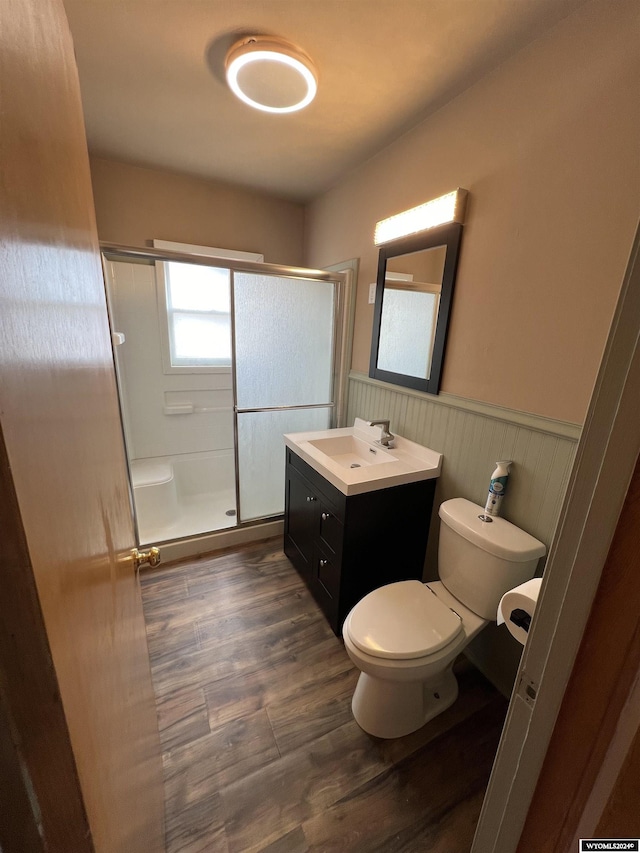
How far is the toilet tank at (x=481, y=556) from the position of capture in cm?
123

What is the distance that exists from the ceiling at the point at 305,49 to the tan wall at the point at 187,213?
0.69 ft

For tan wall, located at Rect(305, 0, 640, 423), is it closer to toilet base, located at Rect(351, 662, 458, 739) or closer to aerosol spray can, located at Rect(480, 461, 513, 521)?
aerosol spray can, located at Rect(480, 461, 513, 521)

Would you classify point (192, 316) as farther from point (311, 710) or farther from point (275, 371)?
point (311, 710)

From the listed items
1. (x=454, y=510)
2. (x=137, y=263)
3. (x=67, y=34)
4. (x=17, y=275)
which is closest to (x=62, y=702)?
(x=17, y=275)

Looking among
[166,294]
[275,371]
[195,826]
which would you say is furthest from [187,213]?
[195,826]

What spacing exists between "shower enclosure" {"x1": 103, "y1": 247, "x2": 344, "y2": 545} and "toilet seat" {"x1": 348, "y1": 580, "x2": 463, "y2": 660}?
125 centimetres

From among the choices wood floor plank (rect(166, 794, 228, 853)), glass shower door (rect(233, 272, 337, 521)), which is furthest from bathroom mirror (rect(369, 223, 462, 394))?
wood floor plank (rect(166, 794, 228, 853))

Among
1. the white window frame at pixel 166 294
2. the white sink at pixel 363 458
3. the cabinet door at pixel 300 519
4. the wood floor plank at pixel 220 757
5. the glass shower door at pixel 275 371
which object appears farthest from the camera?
the white window frame at pixel 166 294

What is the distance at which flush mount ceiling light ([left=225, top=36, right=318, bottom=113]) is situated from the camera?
1219mm

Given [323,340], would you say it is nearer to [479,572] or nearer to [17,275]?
[479,572]

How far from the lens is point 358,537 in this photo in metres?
1.56

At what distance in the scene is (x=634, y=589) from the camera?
17.0 inches

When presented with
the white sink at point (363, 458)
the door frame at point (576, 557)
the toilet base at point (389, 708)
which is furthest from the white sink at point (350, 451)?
Result: the door frame at point (576, 557)

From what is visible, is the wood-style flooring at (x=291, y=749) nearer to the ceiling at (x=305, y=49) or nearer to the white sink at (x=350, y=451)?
the white sink at (x=350, y=451)
